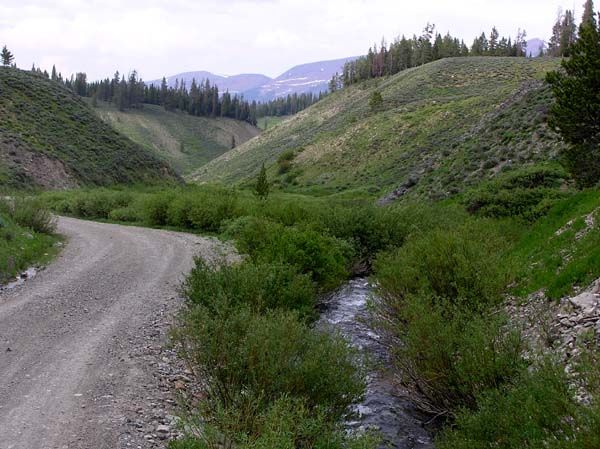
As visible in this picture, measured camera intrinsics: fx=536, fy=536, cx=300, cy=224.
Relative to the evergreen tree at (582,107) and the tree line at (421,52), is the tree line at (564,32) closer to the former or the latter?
the tree line at (421,52)

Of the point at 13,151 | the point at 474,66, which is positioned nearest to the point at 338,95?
the point at 474,66

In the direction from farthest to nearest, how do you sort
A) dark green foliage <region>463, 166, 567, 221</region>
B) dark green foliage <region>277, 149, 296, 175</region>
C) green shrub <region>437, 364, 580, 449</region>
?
1. dark green foliage <region>277, 149, 296, 175</region>
2. dark green foliage <region>463, 166, 567, 221</region>
3. green shrub <region>437, 364, 580, 449</region>

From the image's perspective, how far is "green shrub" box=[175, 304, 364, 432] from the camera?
719 centimetres

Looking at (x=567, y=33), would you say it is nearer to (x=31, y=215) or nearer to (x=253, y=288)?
(x=31, y=215)

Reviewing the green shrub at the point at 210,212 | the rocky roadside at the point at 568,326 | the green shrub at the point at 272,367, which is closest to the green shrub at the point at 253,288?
the green shrub at the point at 272,367

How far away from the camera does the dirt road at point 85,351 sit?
709 cm

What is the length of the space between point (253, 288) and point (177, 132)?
164773 mm

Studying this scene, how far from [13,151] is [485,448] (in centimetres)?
5189

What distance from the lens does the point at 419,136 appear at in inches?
2464

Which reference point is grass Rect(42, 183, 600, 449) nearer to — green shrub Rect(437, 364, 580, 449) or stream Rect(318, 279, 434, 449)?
green shrub Rect(437, 364, 580, 449)

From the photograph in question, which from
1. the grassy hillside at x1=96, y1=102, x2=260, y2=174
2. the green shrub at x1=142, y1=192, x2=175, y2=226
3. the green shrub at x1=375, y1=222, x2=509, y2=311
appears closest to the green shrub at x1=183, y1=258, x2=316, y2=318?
the green shrub at x1=375, y1=222, x2=509, y2=311

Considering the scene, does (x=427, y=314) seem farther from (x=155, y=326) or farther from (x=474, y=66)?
(x=474, y=66)

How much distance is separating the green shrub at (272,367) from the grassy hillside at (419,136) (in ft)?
77.8

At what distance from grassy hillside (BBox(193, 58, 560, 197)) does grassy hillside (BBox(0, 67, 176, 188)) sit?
18.8 metres
